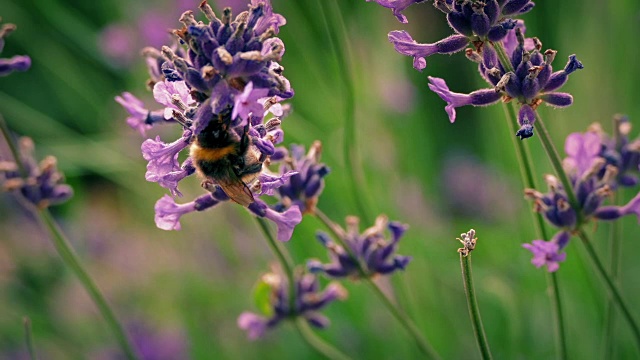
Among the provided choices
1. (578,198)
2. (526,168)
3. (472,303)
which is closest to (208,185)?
(472,303)

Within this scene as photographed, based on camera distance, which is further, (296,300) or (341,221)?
(341,221)

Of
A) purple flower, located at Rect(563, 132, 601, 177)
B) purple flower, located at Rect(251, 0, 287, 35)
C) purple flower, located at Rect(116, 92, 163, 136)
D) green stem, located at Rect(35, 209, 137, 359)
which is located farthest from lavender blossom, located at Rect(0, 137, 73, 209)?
purple flower, located at Rect(563, 132, 601, 177)

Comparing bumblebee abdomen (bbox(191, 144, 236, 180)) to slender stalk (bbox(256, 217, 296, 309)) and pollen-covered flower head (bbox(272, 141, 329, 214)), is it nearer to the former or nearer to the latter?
slender stalk (bbox(256, 217, 296, 309))

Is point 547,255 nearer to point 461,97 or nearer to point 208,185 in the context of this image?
point 461,97

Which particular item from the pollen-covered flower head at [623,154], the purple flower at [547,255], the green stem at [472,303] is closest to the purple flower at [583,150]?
the pollen-covered flower head at [623,154]

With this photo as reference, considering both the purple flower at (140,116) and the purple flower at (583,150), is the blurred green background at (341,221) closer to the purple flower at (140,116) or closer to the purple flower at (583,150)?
the purple flower at (583,150)
